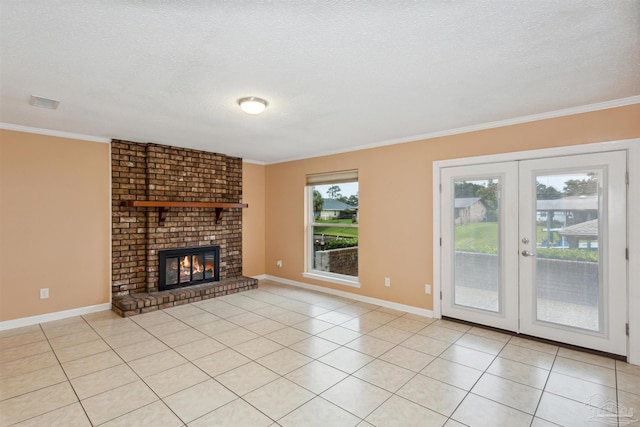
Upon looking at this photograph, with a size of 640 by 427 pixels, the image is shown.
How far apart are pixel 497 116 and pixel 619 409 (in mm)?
2707

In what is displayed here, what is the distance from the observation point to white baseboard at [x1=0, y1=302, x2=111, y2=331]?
12.2 ft

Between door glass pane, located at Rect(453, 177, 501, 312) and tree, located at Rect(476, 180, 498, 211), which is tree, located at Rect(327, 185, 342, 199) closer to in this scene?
door glass pane, located at Rect(453, 177, 501, 312)

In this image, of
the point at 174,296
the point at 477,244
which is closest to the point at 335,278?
the point at 477,244

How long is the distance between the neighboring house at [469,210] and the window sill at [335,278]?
189cm

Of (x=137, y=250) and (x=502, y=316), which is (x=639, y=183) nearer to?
(x=502, y=316)

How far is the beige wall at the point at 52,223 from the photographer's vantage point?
12.2ft

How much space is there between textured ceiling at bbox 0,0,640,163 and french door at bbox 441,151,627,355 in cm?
69

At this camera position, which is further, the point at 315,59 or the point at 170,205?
the point at 170,205

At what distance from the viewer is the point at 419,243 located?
4.19m

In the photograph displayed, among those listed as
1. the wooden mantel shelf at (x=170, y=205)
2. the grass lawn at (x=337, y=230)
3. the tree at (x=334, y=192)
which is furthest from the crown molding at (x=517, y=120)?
the wooden mantel shelf at (x=170, y=205)

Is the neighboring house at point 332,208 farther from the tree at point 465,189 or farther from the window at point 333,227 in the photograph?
the tree at point 465,189

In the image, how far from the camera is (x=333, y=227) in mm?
5488

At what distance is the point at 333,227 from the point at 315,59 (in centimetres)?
361

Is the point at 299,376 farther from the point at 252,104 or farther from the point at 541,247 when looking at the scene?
the point at 541,247
